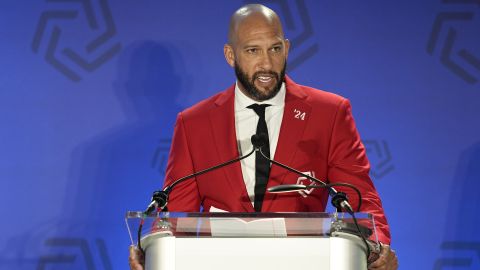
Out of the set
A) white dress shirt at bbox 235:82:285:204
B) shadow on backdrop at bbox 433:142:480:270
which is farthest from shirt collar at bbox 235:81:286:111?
shadow on backdrop at bbox 433:142:480:270

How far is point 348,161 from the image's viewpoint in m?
2.34

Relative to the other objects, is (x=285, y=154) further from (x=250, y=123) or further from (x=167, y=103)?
(x=167, y=103)

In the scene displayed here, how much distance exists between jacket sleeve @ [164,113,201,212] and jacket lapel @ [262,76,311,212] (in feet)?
0.76

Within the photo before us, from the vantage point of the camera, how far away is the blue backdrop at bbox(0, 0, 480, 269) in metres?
2.97

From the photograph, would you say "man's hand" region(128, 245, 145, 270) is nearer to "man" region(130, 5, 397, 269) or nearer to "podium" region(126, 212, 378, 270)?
"podium" region(126, 212, 378, 270)

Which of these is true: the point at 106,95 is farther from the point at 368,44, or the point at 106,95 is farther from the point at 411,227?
the point at 411,227

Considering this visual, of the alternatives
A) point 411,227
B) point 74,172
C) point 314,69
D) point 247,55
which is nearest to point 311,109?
point 247,55

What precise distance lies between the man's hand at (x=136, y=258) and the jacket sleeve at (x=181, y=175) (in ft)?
2.10

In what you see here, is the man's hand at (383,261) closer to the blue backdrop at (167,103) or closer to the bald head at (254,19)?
the bald head at (254,19)

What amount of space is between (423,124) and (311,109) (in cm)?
77

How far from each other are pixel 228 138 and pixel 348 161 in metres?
0.39

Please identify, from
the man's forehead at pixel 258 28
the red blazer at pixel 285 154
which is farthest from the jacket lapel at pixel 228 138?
the man's forehead at pixel 258 28

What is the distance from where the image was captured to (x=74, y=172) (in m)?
2.97

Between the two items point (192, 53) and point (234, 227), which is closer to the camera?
point (234, 227)
